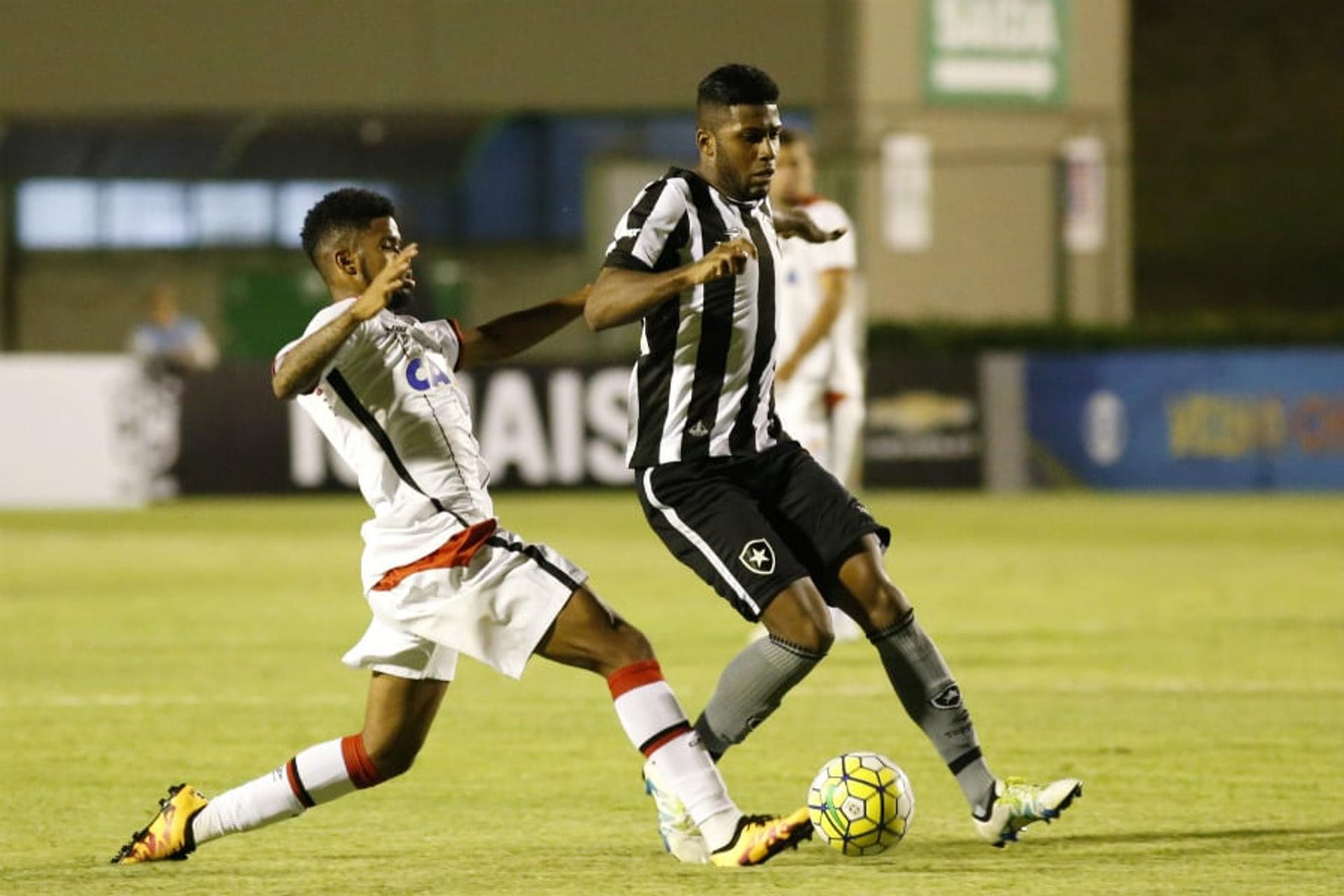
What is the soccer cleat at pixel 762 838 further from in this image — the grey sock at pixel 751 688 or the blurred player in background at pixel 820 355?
the blurred player in background at pixel 820 355

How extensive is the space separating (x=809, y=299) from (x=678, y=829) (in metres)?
5.64

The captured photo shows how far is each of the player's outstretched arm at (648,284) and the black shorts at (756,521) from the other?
511 millimetres

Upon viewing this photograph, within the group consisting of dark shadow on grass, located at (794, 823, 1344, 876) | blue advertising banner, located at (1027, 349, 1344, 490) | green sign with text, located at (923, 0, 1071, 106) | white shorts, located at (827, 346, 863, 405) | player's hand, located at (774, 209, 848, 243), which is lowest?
blue advertising banner, located at (1027, 349, 1344, 490)

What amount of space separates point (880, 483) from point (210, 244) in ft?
43.2

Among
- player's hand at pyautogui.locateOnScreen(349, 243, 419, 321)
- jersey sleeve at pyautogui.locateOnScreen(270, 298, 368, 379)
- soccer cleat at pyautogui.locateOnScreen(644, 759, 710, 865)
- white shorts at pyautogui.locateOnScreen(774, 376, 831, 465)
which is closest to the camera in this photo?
player's hand at pyautogui.locateOnScreen(349, 243, 419, 321)

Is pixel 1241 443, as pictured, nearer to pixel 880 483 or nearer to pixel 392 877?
pixel 880 483

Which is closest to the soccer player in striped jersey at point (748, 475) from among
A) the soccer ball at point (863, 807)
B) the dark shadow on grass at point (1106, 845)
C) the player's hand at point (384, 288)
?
the dark shadow on grass at point (1106, 845)

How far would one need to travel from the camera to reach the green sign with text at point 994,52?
3284cm

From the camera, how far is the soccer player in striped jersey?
22.7 ft

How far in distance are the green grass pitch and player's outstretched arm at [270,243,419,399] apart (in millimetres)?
1265

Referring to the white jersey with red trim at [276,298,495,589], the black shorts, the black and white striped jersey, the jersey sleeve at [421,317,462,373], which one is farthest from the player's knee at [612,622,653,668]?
the jersey sleeve at [421,317,462,373]

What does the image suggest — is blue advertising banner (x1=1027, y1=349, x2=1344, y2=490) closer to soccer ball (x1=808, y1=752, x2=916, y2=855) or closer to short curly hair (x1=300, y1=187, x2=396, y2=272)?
soccer ball (x1=808, y1=752, x2=916, y2=855)

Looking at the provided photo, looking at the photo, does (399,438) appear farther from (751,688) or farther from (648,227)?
(751,688)

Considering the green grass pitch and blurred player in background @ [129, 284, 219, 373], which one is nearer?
the green grass pitch
